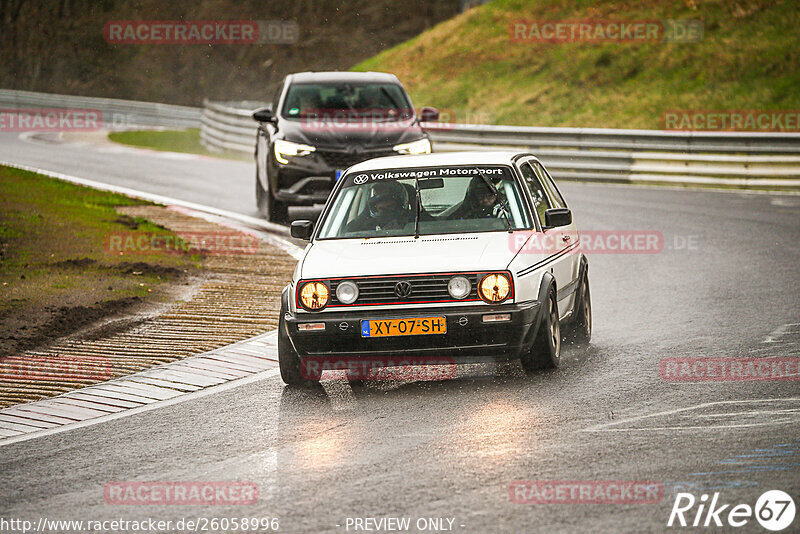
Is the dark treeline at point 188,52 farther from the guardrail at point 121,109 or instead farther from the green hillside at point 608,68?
the green hillside at point 608,68

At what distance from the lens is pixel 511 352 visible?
8.52m

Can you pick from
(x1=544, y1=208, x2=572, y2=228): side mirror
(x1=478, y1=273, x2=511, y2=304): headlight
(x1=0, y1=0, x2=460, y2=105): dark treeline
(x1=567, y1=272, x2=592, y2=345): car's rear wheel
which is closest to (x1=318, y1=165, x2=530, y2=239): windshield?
(x1=544, y1=208, x2=572, y2=228): side mirror

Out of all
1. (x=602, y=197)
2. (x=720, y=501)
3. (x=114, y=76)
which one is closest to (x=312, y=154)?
(x=602, y=197)

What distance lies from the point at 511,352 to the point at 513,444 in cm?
157

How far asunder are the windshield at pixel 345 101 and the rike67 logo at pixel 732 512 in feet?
41.8

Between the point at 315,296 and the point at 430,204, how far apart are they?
4.60 feet

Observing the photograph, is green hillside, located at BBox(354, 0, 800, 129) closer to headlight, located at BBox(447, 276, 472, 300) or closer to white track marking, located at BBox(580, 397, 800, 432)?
headlight, located at BBox(447, 276, 472, 300)

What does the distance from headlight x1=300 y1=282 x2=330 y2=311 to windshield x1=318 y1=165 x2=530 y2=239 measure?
86 centimetres

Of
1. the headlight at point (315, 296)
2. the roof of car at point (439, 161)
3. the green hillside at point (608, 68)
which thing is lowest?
Result: the green hillside at point (608, 68)

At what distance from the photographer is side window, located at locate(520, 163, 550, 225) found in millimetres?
9852

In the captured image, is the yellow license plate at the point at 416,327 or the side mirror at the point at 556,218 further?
the side mirror at the point at 556,218

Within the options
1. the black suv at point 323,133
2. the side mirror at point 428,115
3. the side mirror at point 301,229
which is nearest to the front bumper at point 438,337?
the side mirror at point 301,229

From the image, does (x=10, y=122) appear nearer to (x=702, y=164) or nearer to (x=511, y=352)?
(x=702, y=164)

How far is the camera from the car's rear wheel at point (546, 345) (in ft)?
28.6
